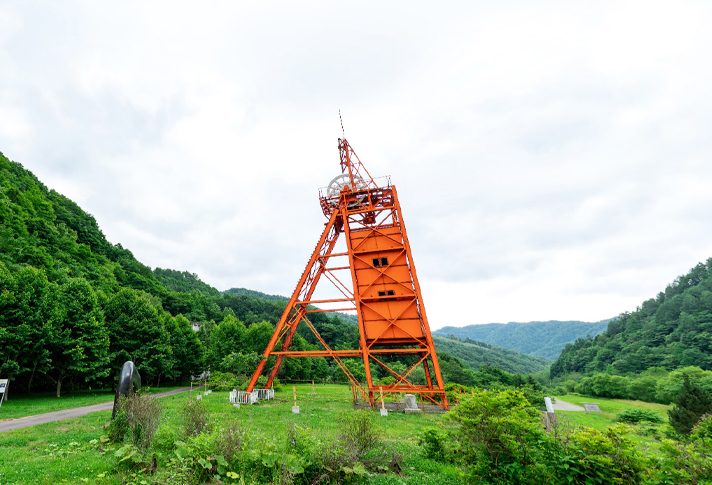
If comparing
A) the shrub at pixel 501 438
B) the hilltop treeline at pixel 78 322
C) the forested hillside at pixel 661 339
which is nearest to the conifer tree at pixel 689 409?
the shrub at pixel 501 438

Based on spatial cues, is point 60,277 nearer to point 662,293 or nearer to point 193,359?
point 193,359

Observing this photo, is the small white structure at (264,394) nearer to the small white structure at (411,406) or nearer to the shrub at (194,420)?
the small white structure at (411,406)

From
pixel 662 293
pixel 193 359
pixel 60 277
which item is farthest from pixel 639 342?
pixel 60 277

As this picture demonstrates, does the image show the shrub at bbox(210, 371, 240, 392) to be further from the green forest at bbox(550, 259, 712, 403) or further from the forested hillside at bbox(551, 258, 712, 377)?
the forested hillside at bbox(551, 258, 712, 377)

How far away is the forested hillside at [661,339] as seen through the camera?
6920cm

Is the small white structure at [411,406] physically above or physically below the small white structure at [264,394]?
below

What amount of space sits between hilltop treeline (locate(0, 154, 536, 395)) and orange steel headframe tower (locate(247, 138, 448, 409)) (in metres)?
16.0

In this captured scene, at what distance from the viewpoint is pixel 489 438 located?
5824mm

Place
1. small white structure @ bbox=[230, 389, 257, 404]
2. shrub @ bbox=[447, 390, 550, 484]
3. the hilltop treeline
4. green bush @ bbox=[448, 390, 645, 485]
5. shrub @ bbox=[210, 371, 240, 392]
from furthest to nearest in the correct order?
shrub @ bbox=[210, 371, 240, 392], the hilltop treeline, small white structure @ bbox=[230, 389, 257, 404], shrub @ bbox=[447, 390, 550, 484], green bush @ bbox=[448, 390, 645, 485]

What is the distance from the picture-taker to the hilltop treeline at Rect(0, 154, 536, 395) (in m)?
20.9

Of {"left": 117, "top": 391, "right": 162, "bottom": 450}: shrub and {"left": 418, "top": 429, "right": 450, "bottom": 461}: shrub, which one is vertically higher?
{"left": 117, "top": 391, "right": 162, "bottom": 450}: shrub

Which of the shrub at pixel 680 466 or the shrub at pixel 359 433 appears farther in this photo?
the shrub at pixel 359 433

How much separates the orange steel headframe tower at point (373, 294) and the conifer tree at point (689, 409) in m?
14.6

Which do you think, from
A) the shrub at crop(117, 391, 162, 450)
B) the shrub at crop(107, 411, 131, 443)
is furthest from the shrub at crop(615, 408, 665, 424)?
the shrub at crop(107, 411, 131, 443)
